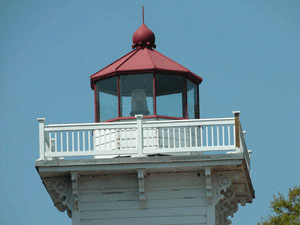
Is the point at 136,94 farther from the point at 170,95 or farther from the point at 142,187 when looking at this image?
the point at 142,187

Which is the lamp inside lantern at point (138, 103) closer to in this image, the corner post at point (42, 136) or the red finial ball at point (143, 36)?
the red finial ball at point (143, 36)

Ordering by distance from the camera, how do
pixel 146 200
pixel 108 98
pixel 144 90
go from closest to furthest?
pixel 146 200 < pixel 144 90 < pixel 108 98

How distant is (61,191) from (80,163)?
107 cm

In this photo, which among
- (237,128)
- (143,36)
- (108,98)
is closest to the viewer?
(237,128)

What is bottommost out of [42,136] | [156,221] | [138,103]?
[156,221]

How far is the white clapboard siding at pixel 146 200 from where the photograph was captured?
3534 centimetres

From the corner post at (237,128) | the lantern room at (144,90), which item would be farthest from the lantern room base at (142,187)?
the lantern room at (144,90)

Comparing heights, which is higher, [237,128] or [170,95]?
[170,95]

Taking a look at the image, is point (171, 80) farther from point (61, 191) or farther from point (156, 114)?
point (61, 191)

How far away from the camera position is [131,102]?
120 ft

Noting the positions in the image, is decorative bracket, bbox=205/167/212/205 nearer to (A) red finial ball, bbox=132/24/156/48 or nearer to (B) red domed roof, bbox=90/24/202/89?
(B) red domed roof, bbox=90/24/202/89

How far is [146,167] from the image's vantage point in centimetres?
3506

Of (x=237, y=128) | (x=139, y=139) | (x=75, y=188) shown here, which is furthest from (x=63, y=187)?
(x=237, y=128)

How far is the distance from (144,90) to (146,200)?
10.0ft
